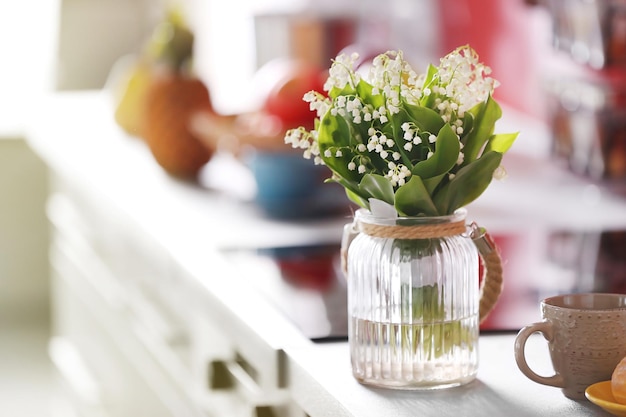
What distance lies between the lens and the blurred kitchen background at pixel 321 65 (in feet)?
5.84

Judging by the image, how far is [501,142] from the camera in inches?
37.1

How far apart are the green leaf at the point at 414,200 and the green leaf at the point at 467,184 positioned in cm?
1

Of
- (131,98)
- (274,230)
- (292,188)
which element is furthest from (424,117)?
(131,98)

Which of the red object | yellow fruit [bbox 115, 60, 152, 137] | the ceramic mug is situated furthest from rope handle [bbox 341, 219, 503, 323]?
yellow fruit [bbox 115, 60, 152, 137]

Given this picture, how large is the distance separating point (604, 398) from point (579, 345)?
6 cm

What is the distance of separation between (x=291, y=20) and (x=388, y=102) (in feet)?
7.30

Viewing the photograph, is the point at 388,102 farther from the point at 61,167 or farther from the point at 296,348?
the point at 61,167

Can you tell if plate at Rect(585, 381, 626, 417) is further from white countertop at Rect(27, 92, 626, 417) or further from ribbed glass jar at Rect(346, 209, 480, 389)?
ribbed glass jar at Rect(346, 209, 480, 389)

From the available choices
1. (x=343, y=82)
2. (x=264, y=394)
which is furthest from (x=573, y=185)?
(x=343, y=82)

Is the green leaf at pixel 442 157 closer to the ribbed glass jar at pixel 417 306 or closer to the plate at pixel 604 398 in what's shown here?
the ribbed glass jar at pixel 417 306

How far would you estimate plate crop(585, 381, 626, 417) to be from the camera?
0.77 meters

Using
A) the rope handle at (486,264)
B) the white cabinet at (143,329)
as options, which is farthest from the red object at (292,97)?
the rope handle at (486,264)

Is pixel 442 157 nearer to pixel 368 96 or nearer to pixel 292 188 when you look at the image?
pixel 368 96

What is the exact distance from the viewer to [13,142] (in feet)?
14.1
